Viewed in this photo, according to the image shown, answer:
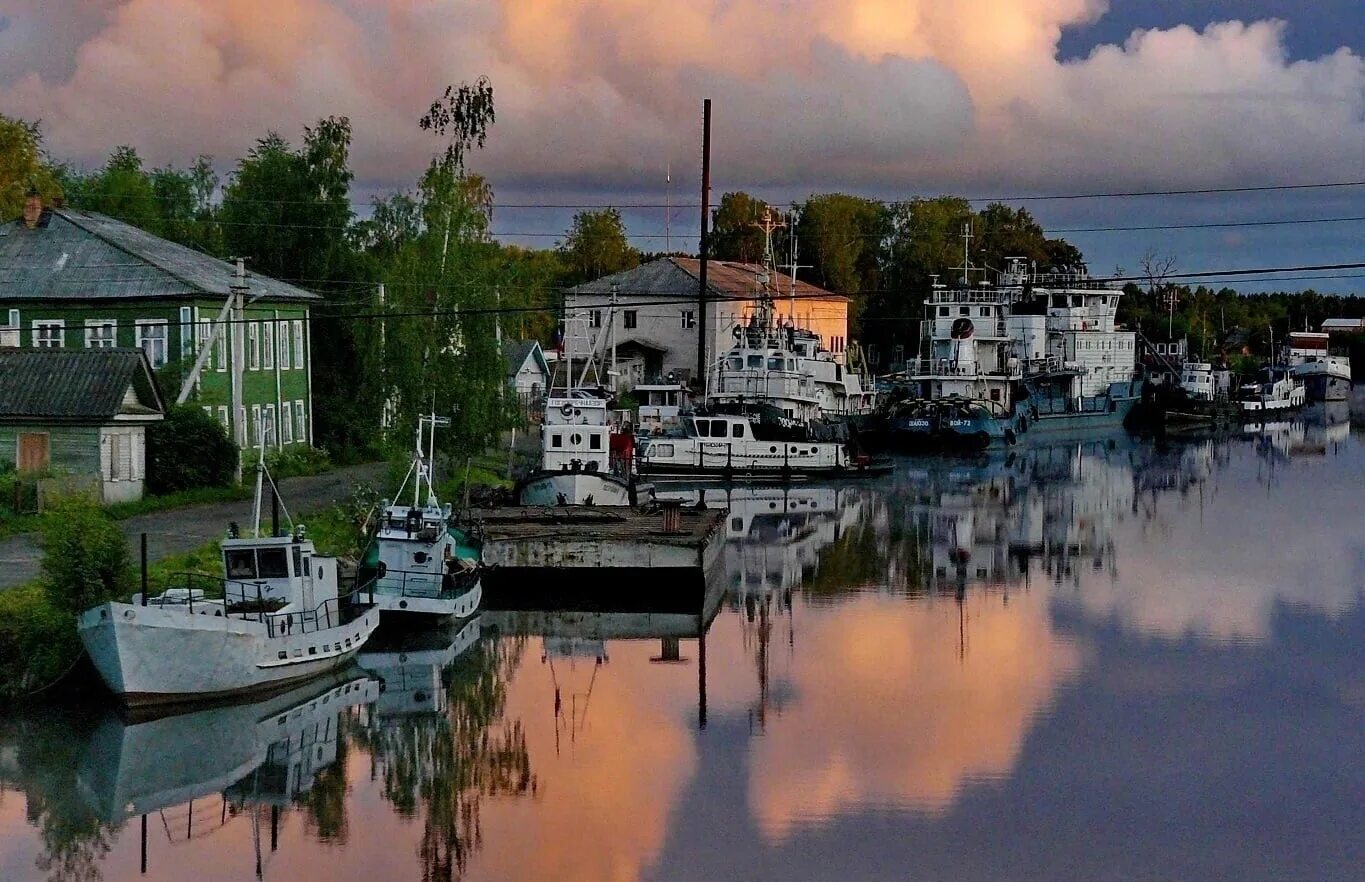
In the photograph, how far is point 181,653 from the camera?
24.6m

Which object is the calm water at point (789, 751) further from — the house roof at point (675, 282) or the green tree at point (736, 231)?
the green tree at point (736, 231)

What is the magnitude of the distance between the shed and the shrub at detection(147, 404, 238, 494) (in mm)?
455

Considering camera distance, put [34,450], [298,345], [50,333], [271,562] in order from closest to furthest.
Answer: [271,562]
[34,450]
[50,333]
[298,345]

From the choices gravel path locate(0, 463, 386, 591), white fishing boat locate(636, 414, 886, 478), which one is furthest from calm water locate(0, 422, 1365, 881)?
white fishing boat locate(636, 414, 886, 478)

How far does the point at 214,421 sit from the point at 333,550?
35.7 feet

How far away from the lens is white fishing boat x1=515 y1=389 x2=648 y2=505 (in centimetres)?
4200

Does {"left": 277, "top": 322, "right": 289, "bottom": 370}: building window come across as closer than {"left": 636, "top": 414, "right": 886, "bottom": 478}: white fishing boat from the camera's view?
Yes

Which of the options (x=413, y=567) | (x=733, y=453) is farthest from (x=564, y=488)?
(x=733, y=453)

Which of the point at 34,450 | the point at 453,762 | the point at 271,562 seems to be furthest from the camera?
the point at 34,450

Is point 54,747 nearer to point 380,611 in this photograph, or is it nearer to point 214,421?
point 380,611

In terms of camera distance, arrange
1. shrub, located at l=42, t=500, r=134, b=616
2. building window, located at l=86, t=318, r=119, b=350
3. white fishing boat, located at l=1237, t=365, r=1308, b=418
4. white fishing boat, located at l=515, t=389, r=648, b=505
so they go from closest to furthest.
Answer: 1. shrub, located at l=42, t=500, r=134, b=616
2. white fishing boat, located at l=515, t=389, r=648, b=505
3. building window, located at l=86, t=318, r=119, b=350
4. white fishing boat, located at l=1237, t=365, r=1308, b=418

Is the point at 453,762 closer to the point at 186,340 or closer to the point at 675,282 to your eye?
the point at 186,340

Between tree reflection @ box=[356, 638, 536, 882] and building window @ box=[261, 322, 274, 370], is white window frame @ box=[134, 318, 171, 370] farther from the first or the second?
tree reflection @ box=[356, 638, 536, 882]

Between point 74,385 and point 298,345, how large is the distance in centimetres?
1507
